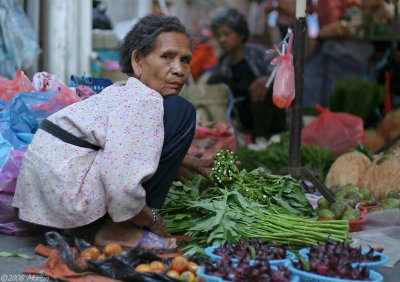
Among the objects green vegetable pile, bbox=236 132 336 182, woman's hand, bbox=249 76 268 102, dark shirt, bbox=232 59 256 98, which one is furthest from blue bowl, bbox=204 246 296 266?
dark shirt, bbox=232 59 256 98

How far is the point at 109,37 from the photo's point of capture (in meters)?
7.36

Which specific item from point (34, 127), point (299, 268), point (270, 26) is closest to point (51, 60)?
point (34, 127)

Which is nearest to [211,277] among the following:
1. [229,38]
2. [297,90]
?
[297,90]

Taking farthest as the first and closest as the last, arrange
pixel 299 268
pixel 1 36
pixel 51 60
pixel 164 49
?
pixel 51 60 < pixel 1 36 < pixel 164 49 < pixel 299 268

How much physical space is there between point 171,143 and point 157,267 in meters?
0.74

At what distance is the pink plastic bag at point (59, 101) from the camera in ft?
12.6

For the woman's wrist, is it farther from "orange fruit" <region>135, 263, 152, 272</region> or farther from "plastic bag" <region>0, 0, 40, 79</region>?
"plastic bag" <region>0, 0, 40, 79</region>

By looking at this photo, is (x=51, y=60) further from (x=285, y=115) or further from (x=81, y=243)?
(x=81, y=243)

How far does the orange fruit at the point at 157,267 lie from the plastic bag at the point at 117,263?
62 millimetres

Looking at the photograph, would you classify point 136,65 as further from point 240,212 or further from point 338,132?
point 338,132

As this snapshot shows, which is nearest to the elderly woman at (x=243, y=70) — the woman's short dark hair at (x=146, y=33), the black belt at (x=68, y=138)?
the woman's short dark hair at (x=146, y=33)

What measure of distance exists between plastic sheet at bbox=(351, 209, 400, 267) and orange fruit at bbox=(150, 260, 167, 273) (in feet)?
4.06

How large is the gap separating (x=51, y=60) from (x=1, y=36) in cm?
81

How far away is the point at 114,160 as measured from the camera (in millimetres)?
2865
